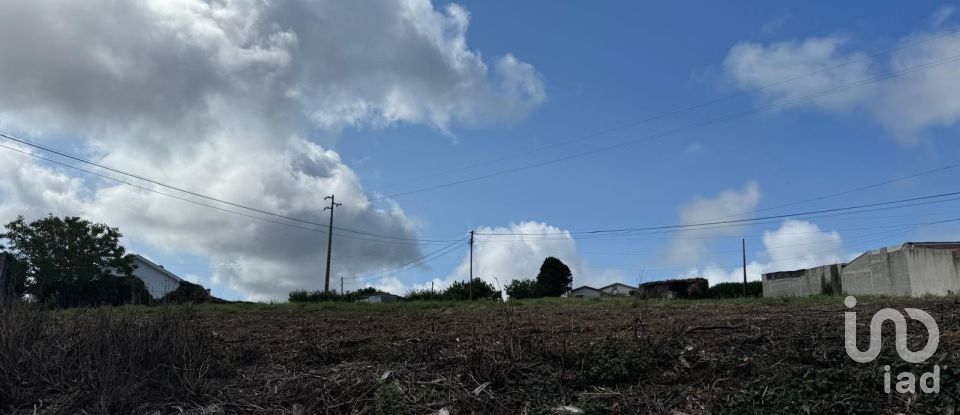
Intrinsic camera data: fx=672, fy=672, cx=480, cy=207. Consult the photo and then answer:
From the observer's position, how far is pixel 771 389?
17.3 feet

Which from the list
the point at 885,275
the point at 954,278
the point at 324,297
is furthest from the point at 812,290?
the point at 324,297

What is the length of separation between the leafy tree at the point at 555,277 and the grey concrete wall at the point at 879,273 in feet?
71.1

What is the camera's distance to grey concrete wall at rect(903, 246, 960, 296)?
28344 millimetres

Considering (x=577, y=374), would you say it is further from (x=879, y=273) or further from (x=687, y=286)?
(x=687, y=286)

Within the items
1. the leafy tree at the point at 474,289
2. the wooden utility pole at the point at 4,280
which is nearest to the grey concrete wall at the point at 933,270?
the leafy tree at the point at 474,289

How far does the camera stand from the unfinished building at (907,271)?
1135 inches

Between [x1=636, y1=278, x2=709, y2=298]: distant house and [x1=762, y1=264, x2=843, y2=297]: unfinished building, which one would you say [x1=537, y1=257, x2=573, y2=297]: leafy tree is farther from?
[x1=762, y1=264, x2=843, y2=297]: unfinished building

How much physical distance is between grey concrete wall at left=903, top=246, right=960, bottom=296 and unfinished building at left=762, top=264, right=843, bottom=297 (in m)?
5.09

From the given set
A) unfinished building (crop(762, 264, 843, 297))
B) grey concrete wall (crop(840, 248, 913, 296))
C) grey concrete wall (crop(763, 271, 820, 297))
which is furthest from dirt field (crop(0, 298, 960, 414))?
grey concrete wall (crop(763, 271, 820, 297))

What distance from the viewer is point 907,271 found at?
108 feet

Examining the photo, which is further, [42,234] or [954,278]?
[42,234]

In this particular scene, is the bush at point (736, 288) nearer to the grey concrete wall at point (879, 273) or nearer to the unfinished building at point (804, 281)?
the unfinished building at point (804, 281)

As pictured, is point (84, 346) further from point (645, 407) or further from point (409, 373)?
point (645, 407)

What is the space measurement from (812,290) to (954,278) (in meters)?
13.8
